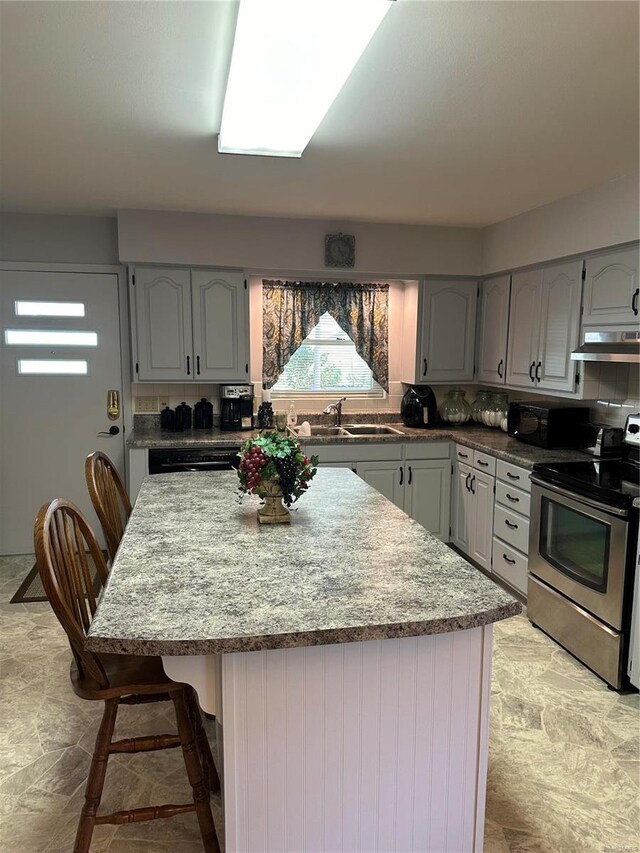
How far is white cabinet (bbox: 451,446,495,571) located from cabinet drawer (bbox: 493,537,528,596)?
9 centimetres

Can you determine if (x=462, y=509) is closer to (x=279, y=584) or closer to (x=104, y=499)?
(x=104, y=499)

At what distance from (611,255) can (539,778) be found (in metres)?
2.56

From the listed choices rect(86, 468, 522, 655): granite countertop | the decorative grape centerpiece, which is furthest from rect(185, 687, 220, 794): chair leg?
the decorative grape centerpiece

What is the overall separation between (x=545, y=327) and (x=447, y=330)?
0.94 metres

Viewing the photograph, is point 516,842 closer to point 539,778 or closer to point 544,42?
point 539,778

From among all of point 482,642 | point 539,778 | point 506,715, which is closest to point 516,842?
point 539,778

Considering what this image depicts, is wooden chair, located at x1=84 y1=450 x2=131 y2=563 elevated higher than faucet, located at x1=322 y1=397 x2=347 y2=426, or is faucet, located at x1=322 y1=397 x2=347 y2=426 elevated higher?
faucet, located at x1=322 y1=397 x2=347 y2=426

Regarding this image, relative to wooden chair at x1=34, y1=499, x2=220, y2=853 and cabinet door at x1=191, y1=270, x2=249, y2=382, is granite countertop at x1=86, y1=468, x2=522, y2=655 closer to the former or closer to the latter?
wooden chair at x1=34, y1=499, x2=220, y2=853

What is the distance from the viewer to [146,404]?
174 inches

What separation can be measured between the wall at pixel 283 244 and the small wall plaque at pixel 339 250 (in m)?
0.05

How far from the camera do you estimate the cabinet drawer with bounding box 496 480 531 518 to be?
134 inches

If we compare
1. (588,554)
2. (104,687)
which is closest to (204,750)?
(104,687)

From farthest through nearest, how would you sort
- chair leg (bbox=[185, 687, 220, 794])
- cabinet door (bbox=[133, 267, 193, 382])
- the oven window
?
cabinet door (bbox=[133, 267, 193, 382]) → the oven window → chair leg (bbox=[185, 687, 220, 794])

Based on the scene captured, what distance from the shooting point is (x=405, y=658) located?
148 centimetres
